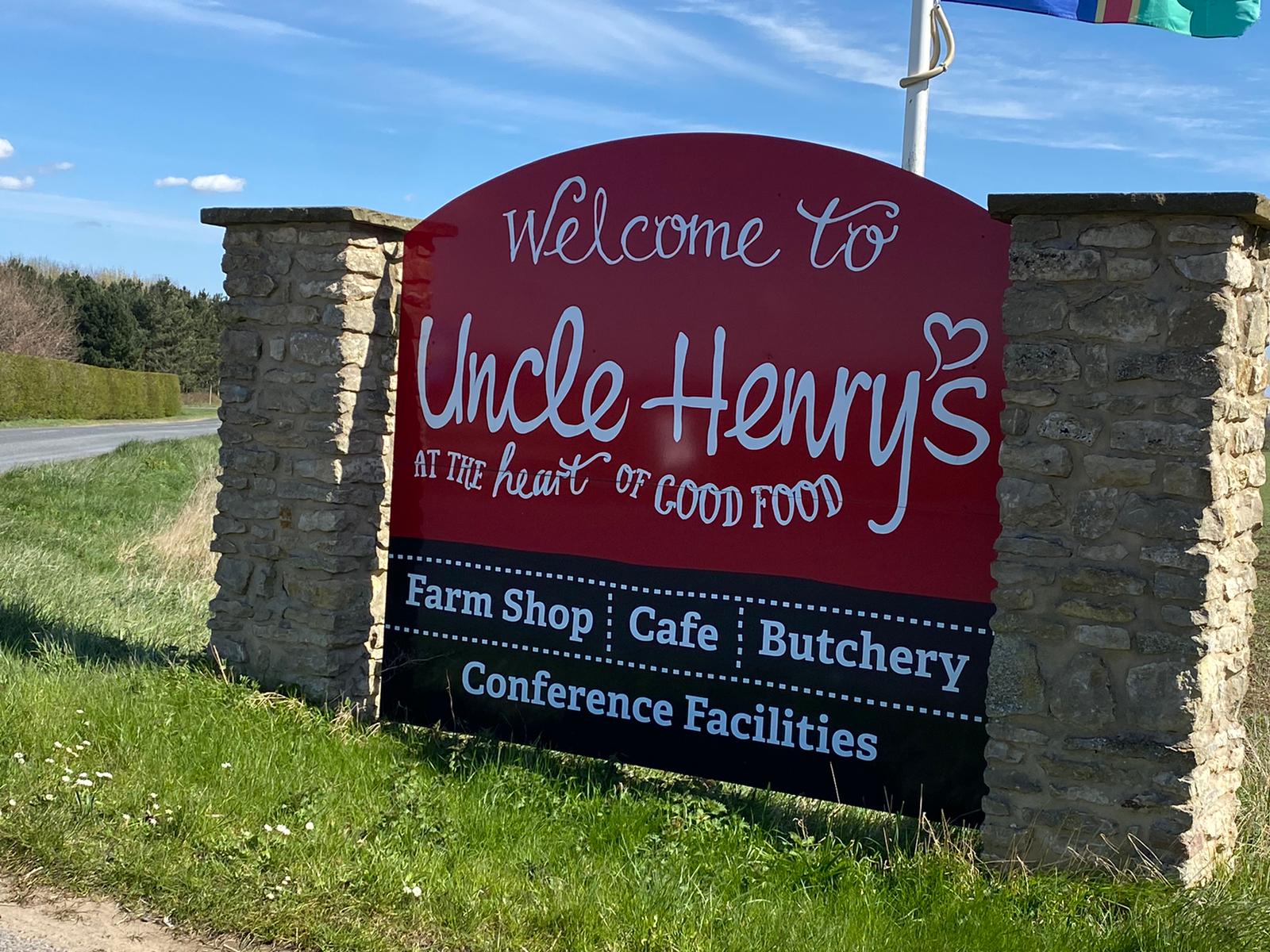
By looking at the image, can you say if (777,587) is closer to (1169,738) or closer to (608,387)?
(608,387)

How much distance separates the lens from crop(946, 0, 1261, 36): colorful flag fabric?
7.87 meters

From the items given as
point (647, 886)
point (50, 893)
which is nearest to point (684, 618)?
point (647, 886)

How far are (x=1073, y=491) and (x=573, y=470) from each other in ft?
7.62

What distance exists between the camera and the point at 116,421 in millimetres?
40562

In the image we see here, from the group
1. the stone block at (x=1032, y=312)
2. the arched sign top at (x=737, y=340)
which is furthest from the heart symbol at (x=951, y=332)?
the stone block at (x=1032, y=312)

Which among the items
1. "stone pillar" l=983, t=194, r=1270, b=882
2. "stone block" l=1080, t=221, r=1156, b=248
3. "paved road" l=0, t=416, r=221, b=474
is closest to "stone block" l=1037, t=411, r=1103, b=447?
"stone pillar" l=983, t=194, r=1270, b=882

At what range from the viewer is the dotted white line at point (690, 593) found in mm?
5051

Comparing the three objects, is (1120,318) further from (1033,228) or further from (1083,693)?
(1083,693)

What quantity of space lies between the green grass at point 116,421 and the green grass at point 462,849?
2864cm

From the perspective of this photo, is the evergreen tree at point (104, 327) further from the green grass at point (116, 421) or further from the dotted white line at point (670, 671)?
the dotted white line at point (670, 671)

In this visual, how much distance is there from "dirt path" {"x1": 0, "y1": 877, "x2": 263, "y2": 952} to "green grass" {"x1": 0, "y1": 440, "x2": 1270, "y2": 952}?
0.08m

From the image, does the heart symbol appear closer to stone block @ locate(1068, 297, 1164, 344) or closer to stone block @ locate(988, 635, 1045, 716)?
stone block @ locate(1068, 297, 1164, 344)

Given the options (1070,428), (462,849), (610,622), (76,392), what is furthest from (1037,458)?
(76,392)

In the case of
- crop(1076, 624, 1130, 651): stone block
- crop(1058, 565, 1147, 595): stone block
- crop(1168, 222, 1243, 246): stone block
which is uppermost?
crop(1168, 222, 1243, 246): stone block
